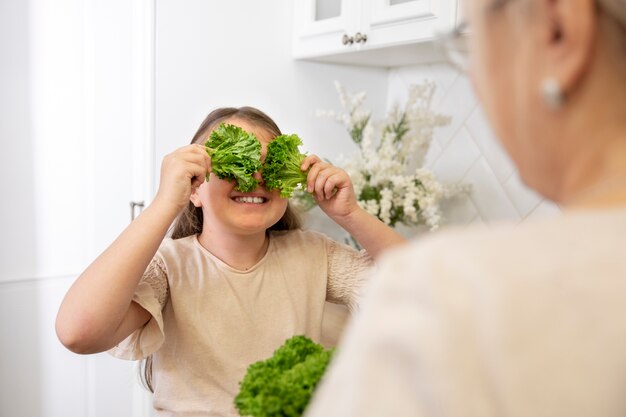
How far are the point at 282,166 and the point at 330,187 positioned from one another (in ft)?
0.43

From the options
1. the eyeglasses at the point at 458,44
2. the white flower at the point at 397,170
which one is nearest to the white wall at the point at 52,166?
the white flower at the point at 397,170

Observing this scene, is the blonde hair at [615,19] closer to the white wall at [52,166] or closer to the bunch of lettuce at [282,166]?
the bunch of lettuce at [282,166]

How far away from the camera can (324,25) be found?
2.03 m

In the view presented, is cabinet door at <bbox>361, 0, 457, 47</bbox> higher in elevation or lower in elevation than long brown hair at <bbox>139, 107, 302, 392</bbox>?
higher

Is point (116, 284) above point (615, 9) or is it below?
below

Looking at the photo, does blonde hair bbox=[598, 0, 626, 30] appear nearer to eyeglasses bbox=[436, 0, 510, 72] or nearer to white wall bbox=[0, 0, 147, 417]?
eyeglasses bbox=[436, 0, 510, 72]

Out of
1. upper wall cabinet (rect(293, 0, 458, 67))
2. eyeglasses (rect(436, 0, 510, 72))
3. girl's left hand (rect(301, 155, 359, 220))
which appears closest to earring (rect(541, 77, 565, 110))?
eyeglasses (rect(436, 0, 510, 72))

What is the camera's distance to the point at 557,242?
14.7 inches

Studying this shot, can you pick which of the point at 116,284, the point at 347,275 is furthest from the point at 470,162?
the point at 116,284

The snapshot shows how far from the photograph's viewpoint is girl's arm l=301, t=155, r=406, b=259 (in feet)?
4.50

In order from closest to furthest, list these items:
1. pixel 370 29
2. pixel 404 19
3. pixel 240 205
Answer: pixel 240 205 → pixel 404 19 → pixel 370 29

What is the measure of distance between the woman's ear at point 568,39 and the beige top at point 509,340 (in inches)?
4.4

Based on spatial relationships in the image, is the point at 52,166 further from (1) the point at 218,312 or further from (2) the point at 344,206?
(2) the point at 344,206

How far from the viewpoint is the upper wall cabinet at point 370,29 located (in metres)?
1.71
